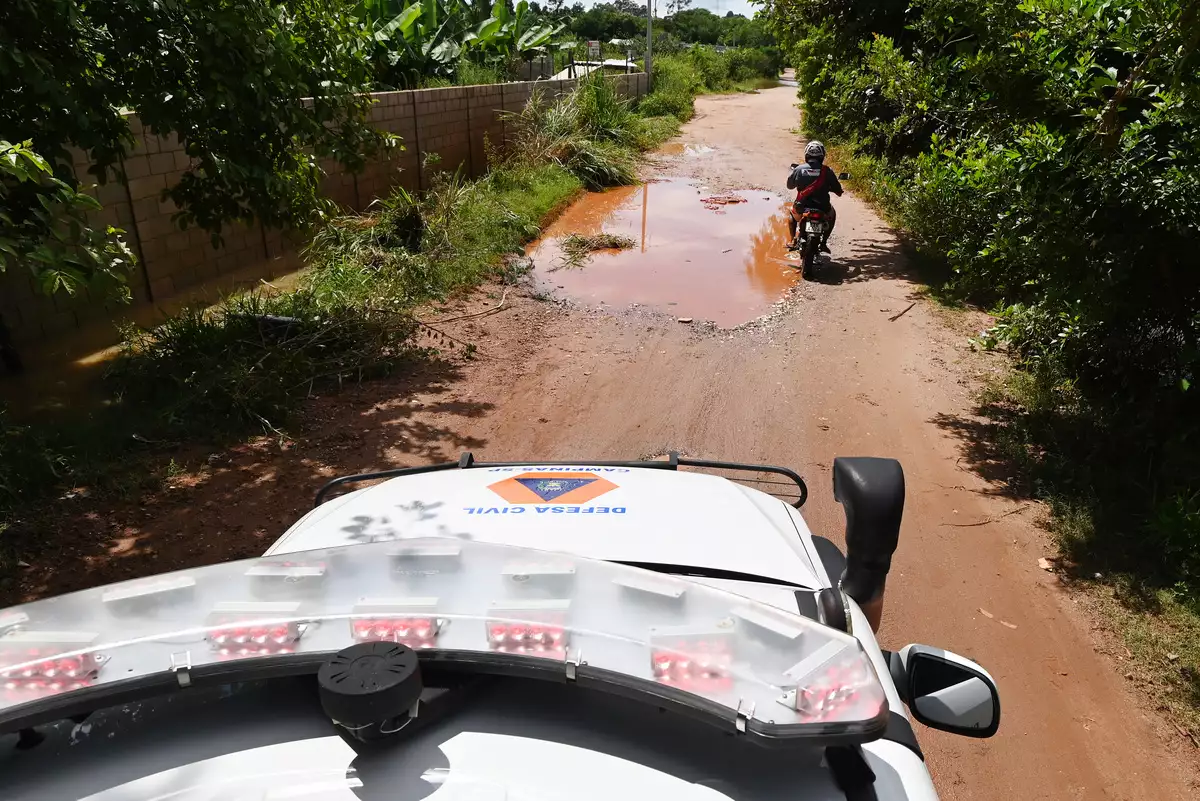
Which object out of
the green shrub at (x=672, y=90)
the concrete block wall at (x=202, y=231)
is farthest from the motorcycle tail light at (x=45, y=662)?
the green shrub at (x=672, y=90)

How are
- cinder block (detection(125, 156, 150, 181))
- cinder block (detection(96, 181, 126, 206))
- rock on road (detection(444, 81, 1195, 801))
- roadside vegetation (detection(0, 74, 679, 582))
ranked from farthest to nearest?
cinder block (detection(125, 156, 150, 181)) → cinder block (detection(96, 181, 126, 206)) → roadside vegetation (detection(0, 74, 679, 582)) → rock on road (detection(444, 81, 1195, 801))

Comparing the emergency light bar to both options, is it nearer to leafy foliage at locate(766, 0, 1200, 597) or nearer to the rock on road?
the rock on road

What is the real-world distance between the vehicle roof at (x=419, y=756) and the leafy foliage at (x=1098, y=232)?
163 inches

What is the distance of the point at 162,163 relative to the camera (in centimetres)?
866

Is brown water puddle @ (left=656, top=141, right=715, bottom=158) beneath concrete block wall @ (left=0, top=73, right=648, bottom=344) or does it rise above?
beneath

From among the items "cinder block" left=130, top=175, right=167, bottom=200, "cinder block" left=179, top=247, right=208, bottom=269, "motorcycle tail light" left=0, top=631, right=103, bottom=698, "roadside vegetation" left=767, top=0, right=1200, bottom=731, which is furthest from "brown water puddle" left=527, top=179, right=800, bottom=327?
"motorcycle tail light" left=0, top=631, right=103, bottom=698

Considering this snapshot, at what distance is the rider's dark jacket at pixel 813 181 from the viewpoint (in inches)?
416

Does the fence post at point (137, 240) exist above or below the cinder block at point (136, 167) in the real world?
below

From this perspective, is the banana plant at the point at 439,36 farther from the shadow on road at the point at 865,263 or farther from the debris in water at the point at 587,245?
the shadow on road at the point at 865,263

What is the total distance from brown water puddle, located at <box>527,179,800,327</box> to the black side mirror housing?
7.00m

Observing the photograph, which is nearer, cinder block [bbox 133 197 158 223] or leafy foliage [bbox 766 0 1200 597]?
leafy foliage [bbox 766 0 1200 597]

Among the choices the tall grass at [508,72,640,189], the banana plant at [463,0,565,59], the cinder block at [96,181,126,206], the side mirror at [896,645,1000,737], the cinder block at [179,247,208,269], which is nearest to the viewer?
the side mirror at [896,645,1000,737]

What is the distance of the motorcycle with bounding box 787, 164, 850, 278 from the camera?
415 inches

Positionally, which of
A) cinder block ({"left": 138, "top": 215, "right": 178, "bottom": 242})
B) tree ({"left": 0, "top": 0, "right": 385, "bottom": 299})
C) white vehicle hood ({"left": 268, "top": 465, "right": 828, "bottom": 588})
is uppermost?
tree ({"left": 0, "top": 0, "right": 385, "bottom": 299})
